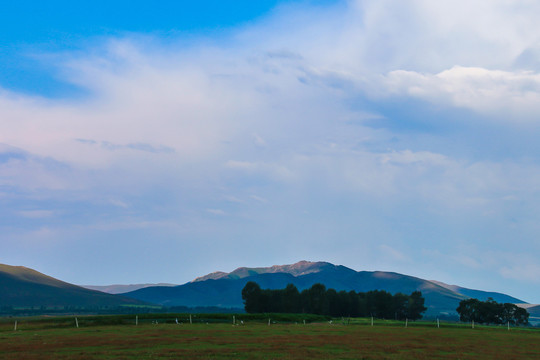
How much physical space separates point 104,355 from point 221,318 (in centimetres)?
9978

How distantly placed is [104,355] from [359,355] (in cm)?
2887

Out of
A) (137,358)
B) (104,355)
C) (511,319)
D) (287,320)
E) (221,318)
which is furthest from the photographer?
(511,319)

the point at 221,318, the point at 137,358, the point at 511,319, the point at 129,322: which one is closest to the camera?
the point at 137,358

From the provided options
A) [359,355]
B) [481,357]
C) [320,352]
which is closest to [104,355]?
[320,352]

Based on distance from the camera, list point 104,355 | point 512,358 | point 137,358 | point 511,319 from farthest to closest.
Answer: point 511,319 < point 512,358 < point 104,355 < point 137,358

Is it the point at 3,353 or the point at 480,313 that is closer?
the point at 3,353

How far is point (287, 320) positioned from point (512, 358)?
109m

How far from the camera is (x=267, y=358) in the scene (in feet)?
170

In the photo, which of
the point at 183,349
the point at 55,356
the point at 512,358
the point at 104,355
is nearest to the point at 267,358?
the point at 183,349

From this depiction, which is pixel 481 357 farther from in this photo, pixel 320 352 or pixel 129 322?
pixel 129 322

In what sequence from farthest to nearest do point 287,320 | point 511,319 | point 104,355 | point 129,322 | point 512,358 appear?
point 511,319
point 287,320
point 129,322
point 512,358
point 104,355

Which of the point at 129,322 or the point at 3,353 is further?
the point at 129,322

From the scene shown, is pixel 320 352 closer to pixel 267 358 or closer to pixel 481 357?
pixel 267 358

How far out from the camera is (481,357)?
58250 mm
